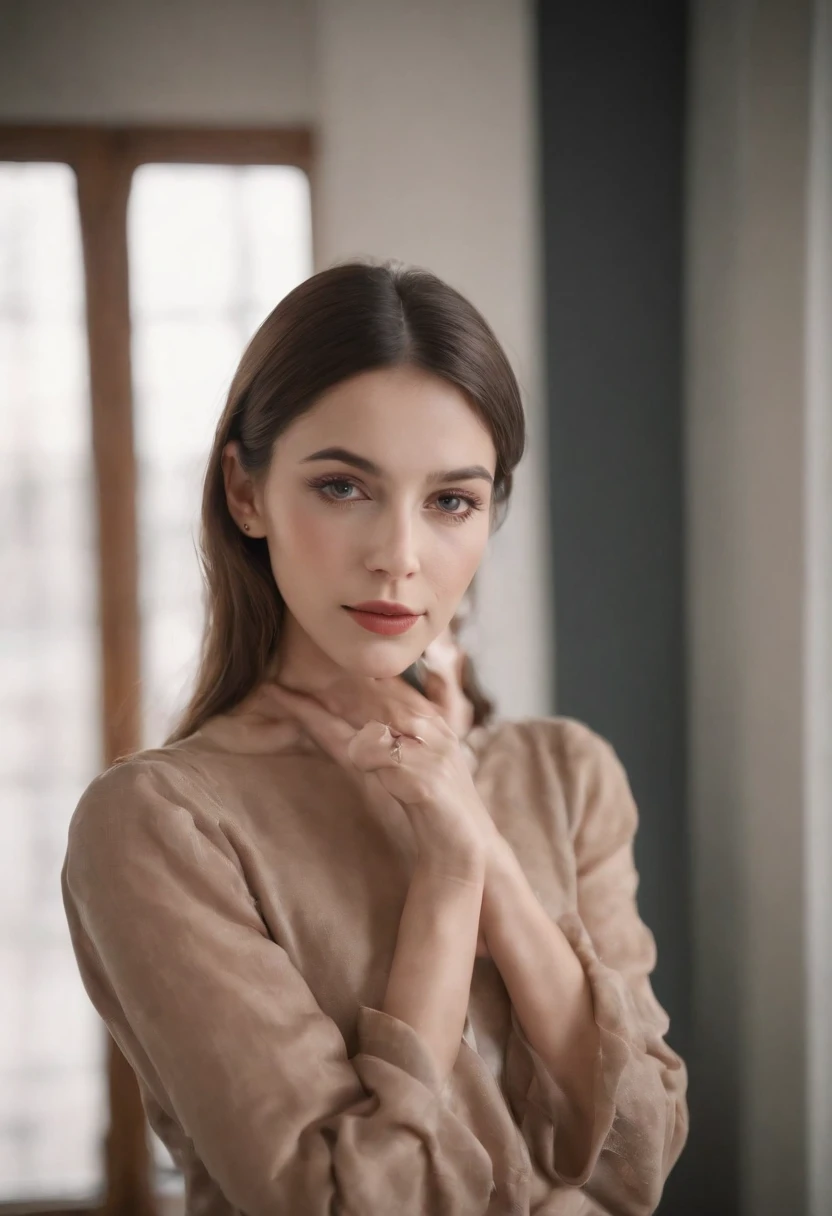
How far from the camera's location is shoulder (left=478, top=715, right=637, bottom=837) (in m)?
1.05

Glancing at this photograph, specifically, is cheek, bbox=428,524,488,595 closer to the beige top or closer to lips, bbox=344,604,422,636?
lips, bbox=344,604,422,636

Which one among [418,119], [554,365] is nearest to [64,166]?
[418,119]

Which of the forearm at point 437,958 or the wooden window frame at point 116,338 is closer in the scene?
the forearm at point 437,958

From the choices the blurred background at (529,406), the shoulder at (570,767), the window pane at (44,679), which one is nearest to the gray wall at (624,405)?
the blurred background at (529,406)

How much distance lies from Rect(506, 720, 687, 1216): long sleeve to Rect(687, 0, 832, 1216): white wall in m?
0.59

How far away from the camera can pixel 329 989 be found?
0.86m

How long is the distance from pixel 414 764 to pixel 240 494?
0.31m

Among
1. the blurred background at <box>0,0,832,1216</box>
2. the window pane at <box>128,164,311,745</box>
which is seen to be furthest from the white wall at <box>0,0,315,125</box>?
the window pane at <box>128,164,311,745</box>

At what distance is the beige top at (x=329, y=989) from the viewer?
2.45 feet

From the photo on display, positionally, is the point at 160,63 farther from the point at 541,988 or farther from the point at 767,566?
the point at 541,988

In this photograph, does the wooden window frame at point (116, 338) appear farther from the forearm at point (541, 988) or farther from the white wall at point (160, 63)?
the forearm at point (541, 988)

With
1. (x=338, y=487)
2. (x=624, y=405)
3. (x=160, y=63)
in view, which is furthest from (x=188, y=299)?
(x=338, y=487)

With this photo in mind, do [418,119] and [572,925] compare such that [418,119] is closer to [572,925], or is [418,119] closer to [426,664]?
[426,664]

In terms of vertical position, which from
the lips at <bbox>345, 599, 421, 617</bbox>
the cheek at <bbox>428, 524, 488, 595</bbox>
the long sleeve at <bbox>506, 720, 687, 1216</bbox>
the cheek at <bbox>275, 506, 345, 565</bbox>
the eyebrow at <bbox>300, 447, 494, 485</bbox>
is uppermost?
the eyebrow at <bbox>300, 447, 494, 485</bbox>
